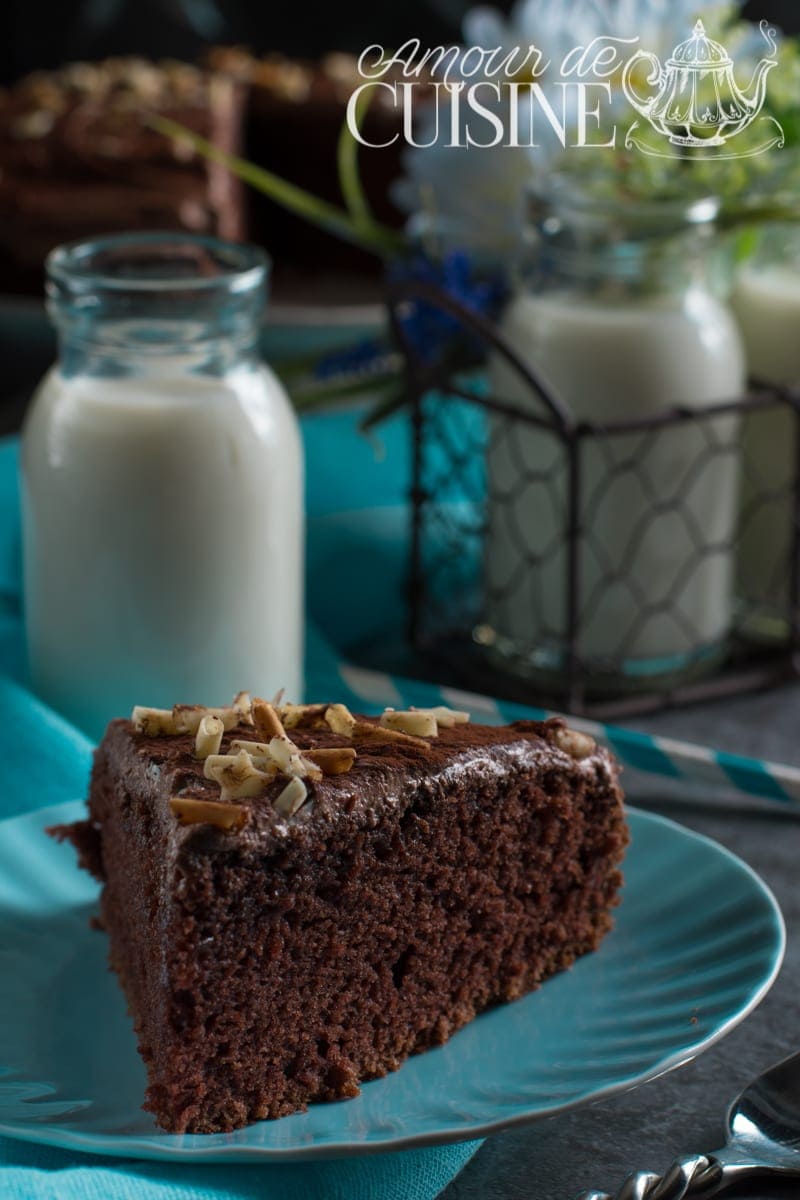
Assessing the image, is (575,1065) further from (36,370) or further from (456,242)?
(36,370)

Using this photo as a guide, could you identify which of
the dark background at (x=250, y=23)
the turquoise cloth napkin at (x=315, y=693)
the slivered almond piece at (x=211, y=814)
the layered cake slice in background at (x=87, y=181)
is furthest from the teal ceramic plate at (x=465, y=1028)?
the dark background at (x=250, y=23)

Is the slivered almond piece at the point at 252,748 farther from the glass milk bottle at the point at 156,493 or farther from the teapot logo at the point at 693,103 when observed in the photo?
the teapot logo at the point at 693,103

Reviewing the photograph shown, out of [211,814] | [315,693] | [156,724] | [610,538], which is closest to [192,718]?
[156,724]

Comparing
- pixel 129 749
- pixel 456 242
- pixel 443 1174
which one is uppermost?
pixel 456 242

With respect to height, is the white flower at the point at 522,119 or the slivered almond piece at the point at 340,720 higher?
Answer: the white flower at the point at 522,119

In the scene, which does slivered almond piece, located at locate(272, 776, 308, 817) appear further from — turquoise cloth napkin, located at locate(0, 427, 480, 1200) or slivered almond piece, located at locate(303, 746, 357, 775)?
turquoise cloth napkin, located at locate(0, 427, 480, 1200)

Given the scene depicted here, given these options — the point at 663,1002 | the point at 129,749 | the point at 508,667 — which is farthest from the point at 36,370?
the point at 663,1002

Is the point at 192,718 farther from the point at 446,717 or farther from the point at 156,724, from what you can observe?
the point at 446,717
